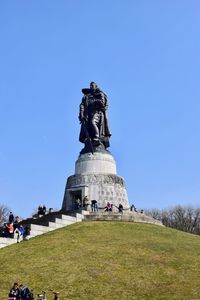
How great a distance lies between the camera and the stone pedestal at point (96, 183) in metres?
43.4

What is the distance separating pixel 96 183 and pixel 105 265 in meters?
19.3

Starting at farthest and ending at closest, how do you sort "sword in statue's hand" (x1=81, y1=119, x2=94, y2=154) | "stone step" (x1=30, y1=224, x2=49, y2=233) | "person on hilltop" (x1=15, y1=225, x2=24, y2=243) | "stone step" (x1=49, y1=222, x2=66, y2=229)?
"sword in statue's hand" (x1=81, y1=119, x2=94, y2=154) → "stone step" (x1=49, y1=222, x2=66, y2=229) → "stone step" (x1=30, y1=224, x2=49, y2=233) → "person on hilltop" (x1=15, y1=225, x2=24, y2=243)

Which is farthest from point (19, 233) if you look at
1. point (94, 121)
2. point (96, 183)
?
point (94, 121)

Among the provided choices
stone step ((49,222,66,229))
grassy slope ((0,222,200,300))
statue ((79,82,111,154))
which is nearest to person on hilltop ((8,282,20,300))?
grassy slope ((0,222,200,300))

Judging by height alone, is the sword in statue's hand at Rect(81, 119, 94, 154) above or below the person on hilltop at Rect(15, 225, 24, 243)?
above

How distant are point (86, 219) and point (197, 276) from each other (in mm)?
15496

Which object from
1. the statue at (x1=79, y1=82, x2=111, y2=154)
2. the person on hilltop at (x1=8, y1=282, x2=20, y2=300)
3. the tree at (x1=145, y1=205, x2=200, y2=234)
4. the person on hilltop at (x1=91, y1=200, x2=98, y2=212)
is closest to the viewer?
the person on hilltop at (x1=8, y1=282, x2=20, y2=300)

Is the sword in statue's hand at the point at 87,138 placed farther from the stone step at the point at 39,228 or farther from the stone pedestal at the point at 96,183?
the stone step at the point at 39,228

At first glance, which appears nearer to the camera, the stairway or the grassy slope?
the grassy slope

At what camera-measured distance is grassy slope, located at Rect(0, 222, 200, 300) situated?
2167 centimetres

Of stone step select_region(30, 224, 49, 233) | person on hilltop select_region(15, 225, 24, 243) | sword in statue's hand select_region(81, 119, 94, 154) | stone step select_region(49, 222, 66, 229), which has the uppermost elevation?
sword in statue's hand select_region(81, 119, 94, 154)

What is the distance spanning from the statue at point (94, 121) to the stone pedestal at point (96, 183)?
4.15 ft

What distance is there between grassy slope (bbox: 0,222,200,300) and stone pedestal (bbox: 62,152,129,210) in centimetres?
1012

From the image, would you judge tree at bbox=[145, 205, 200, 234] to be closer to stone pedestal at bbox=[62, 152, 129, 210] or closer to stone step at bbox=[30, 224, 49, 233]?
stone pedestal at bbox=[62, 152, 129, 210]
